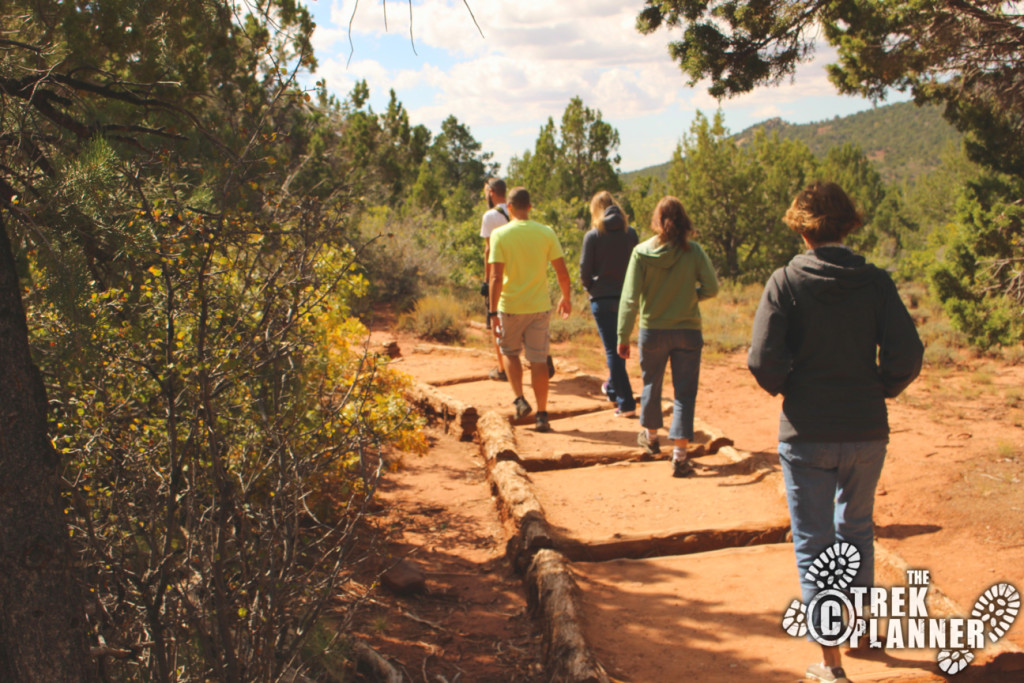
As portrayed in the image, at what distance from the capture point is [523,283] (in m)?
6.04

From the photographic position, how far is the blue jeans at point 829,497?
286cm

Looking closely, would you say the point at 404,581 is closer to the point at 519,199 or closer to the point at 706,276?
the point at 706,276

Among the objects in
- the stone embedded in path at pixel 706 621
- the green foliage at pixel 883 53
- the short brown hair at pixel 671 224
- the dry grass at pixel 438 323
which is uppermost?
the green foliage at pixel 883 53

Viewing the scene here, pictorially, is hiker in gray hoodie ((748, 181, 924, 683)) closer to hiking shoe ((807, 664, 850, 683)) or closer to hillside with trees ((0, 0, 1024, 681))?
hiking shoe ((807, 664, 850, 683))

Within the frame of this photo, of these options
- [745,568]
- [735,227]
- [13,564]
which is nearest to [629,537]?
[745,568]

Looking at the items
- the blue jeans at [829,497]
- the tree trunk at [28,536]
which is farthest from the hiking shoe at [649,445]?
the tree trunk at [28,536]

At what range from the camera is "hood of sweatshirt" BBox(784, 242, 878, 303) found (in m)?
2.81

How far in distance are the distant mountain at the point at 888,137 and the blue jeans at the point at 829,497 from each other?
245 ft

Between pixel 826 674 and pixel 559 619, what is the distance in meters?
1.10

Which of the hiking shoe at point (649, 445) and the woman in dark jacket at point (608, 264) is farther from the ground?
the woman in dark jacket at point (608, 264)

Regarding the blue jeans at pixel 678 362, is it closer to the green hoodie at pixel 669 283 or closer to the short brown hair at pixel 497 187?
the green hoodie at pixel 669 283

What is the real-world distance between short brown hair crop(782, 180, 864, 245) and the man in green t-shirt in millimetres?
3063

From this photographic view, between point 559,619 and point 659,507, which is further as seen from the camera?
point 659,507

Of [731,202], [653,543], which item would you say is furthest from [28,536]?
[731,202]
